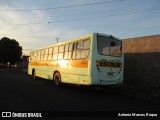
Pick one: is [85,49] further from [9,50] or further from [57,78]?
[9,50]

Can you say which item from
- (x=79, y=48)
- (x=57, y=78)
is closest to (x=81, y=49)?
(x=79, y=48)

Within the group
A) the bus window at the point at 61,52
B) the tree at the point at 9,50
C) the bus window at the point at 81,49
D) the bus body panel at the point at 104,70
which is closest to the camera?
the bus body panel at the point at 104,70

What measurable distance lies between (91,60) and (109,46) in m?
1.43

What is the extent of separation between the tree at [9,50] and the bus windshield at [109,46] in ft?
229

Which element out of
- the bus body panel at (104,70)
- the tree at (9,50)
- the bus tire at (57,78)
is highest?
the tree at (9,50)

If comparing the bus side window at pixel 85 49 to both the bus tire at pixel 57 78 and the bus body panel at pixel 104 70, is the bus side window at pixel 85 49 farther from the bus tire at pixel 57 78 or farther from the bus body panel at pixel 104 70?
the bus tire at pixel 57 78

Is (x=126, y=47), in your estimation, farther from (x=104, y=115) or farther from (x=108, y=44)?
(x=104, y=115)

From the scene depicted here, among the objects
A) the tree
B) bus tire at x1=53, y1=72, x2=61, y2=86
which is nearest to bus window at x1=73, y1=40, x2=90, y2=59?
bus tire at x1=53, y1=72, x2=61, y2=86

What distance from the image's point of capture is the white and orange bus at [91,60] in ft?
38.3

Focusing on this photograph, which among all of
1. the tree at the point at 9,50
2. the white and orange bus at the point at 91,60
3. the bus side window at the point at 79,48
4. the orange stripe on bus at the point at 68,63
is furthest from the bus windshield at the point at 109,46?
the tree at the point at 9,50

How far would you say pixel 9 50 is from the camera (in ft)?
256

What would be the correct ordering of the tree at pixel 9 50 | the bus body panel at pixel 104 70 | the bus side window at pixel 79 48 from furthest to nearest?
the tree at pixel 9 50 → the bus side window at pixel 79 48 → the bus body panel at pixel 104 70

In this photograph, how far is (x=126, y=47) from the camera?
1736 cm

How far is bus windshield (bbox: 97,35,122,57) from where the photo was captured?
468 inches
